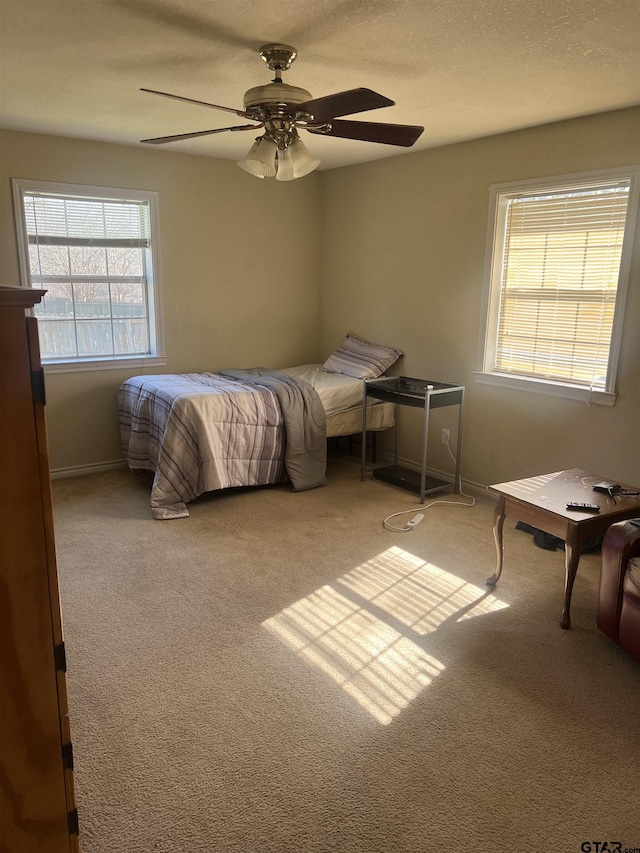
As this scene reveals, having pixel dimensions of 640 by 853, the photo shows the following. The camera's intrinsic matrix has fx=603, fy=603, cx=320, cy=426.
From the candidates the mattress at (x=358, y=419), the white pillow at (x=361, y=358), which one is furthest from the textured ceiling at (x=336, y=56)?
the mattress at (x=358, y=419)

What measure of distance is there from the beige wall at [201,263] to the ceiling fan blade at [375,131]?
96.4 inches

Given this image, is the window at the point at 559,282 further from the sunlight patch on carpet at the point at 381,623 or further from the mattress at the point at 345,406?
the sunlight patch on carpet at the point at 381,623

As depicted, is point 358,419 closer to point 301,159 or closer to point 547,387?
point 547,387

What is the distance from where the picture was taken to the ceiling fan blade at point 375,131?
2537 mm

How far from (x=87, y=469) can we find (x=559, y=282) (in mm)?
3667

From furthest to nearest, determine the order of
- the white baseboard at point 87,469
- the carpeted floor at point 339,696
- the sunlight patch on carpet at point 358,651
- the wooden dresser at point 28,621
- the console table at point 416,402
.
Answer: the white baseboard at point 87,469 → the console table at point 416,402 → the sunlight patch on carpet at point 358,651 → the carpeted floor at point 339,696 → the wooden dresser at point 28,621

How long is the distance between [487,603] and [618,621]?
606mm

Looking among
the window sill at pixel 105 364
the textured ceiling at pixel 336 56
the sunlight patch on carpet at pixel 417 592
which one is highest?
the textured ceiling at pixel 336 56

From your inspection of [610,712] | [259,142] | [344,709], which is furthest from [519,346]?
[344,709]

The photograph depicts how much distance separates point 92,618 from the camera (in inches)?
107

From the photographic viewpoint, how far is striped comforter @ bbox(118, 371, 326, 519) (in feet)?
12.8

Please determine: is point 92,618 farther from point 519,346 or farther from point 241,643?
point 519,346

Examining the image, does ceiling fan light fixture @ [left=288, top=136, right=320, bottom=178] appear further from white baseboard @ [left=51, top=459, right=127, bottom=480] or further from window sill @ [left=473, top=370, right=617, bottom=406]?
white baseboard @ [left=51, top=459, right=127, bottom=480]

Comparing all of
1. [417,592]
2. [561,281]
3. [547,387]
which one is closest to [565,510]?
[417,592]
